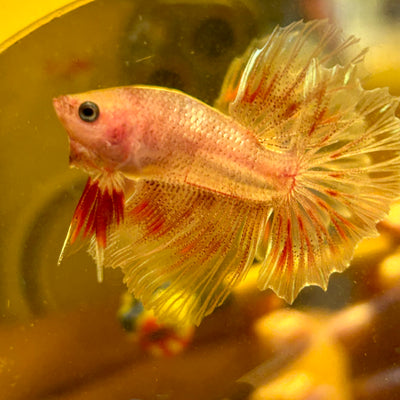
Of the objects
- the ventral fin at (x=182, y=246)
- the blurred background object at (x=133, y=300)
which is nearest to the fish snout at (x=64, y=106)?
the ventral fin at (x=182, y=246)

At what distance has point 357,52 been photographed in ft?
Result: 1.94

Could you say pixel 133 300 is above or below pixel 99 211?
below

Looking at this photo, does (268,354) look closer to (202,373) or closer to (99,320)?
(202,373)

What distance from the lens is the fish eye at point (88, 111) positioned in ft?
1.63

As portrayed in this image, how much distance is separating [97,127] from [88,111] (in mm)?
17

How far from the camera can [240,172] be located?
552 millimetres

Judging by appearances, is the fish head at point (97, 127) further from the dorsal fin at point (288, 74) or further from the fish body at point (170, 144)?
the dorsal fin at point (288, 74)

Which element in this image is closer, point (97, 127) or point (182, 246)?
point (97, 127)

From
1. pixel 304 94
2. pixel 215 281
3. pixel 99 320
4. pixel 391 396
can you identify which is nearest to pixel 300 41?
pixel 304 94

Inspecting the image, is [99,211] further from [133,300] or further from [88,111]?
[133,300]

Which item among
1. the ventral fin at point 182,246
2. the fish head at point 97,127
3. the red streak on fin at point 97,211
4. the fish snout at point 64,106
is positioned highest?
the fish snout at point 64,106

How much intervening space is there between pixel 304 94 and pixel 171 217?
0.20 m

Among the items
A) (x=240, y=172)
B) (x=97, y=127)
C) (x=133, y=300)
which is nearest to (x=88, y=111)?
(x=97, y=127)

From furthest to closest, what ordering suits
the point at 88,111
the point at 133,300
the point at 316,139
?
the point at 133,300 → the point at 316,139 → the point at 88,111
